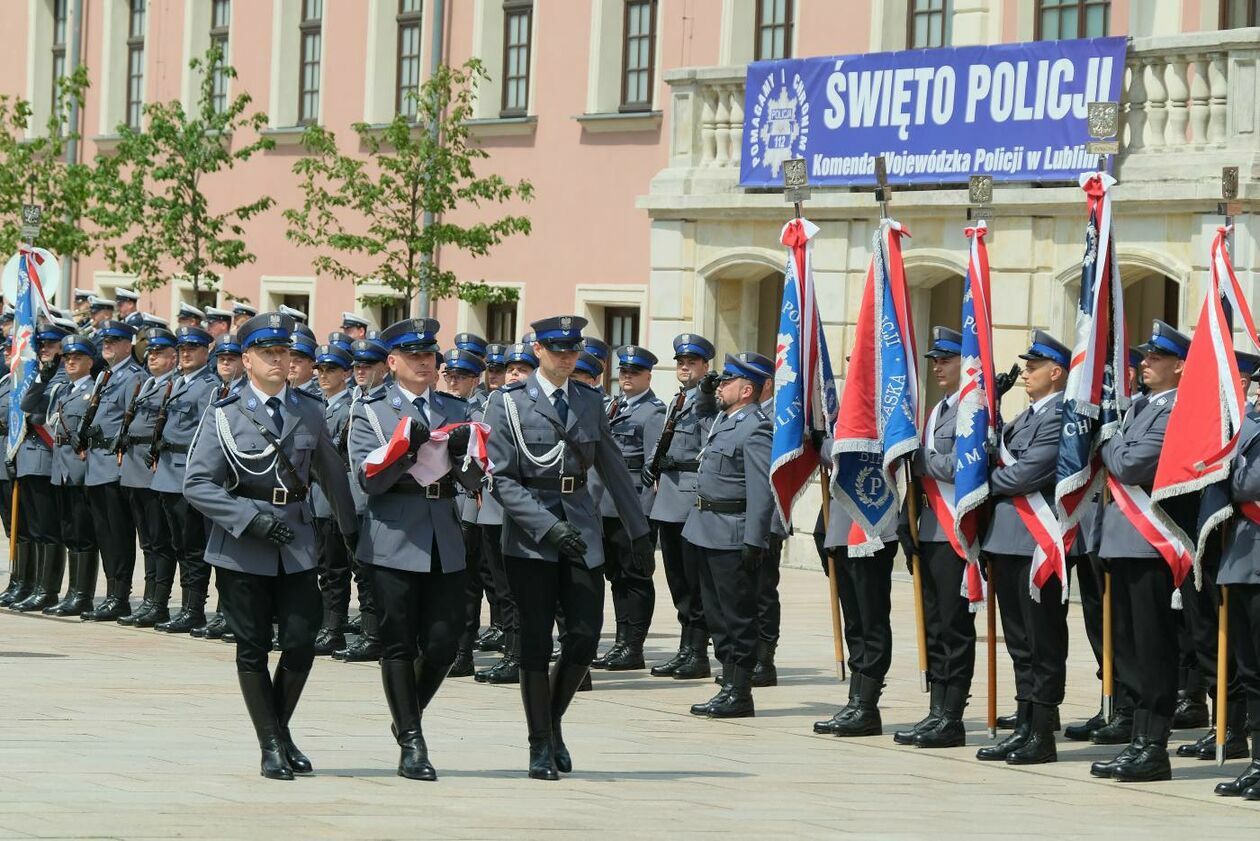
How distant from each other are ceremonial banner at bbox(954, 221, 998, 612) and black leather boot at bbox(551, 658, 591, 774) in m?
2.29

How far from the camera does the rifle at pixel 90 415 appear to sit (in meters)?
16.9

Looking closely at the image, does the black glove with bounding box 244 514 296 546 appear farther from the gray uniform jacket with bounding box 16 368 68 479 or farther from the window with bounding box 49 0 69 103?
the window with bounding box 49 0 69 103

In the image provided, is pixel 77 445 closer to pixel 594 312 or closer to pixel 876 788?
pixel 876 788

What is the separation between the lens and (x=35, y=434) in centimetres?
1766

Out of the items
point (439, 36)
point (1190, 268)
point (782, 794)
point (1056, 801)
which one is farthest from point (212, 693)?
point (439, 36)

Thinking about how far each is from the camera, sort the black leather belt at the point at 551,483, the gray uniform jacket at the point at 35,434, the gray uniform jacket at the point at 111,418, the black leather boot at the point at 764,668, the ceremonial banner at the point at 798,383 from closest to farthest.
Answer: the black leather belt at the point at 551,483
the ceremonial banner at the point at 798,383
the black leather boot at the point at 764,668
the gray uniform jacket at the point at 111,418
the gray uniform jacket at the point at 35,434

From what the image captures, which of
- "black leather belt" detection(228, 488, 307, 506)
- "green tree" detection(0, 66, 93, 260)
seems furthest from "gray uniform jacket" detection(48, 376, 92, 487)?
"green tree" detection(0, 66, 93, 260)

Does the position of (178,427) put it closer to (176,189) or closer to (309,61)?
(176,189)

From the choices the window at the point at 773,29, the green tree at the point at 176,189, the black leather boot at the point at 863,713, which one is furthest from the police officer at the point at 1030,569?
the green tree at the point at 176,189

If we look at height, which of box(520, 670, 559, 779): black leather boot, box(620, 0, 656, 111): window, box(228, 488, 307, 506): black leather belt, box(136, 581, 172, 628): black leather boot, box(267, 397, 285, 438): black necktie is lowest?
box(136, 581, 172, 628): black leather boot

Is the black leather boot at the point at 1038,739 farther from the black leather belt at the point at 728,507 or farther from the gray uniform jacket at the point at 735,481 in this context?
the black leather belt at the point at 728,507

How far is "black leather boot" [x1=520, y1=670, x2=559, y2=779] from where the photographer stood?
34.3 feet

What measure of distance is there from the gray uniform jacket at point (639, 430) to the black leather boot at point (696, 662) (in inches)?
36.4

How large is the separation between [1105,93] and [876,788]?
423 inches
